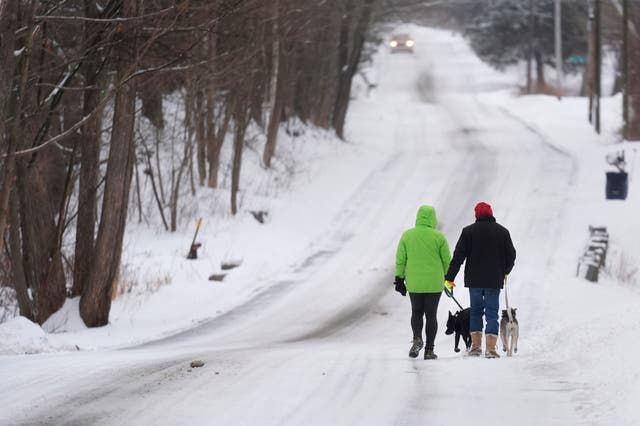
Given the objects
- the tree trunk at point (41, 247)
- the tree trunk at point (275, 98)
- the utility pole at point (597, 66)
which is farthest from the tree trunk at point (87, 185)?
the utility pole at point (597, 66)

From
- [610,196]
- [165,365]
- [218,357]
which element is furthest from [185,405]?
[610,196]

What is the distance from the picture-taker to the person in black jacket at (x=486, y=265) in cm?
1159

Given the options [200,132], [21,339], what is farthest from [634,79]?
Result: [21,339]

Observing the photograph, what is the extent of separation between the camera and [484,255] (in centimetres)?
1162

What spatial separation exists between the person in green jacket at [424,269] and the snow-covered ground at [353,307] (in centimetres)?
62

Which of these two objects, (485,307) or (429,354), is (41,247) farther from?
(485,307)

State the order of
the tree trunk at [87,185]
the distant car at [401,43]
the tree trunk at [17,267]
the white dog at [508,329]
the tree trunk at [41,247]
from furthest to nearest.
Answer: the distant car at [401,43] < the tree trunk at [87,185] < the tree trunk at [41,247] < the tree trunk at [17,267] < the white dog at [508,329]

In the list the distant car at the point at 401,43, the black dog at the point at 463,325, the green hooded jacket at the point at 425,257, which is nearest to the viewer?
the green hooded jacket at the point at 425,257

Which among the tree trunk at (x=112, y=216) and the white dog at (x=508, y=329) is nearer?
the white dog at (x=508, y=329)

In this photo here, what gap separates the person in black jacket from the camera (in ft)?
38.0

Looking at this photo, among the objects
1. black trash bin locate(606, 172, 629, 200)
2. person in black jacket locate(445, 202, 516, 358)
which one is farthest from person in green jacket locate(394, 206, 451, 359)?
black trash bin locate(606, 172, 629, 200)

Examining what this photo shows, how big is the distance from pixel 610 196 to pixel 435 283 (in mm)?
16336

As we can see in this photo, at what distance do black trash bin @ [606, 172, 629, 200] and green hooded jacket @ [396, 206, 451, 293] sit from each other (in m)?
15.9

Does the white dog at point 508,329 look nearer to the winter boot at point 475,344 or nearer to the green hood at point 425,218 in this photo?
the winter boot at point 475,344
